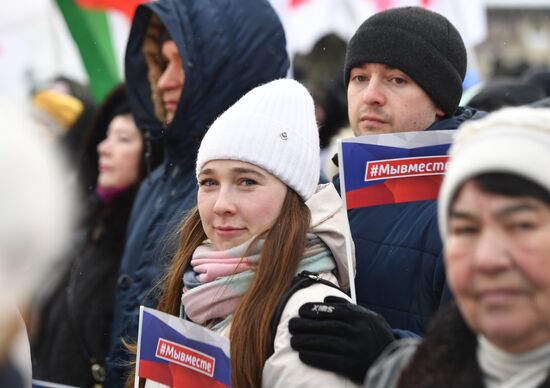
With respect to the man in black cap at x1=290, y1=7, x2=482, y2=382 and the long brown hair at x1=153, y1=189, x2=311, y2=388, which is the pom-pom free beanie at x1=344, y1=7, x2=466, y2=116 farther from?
the long brown hair at x1=153, y1=189, x2=311, y2=388

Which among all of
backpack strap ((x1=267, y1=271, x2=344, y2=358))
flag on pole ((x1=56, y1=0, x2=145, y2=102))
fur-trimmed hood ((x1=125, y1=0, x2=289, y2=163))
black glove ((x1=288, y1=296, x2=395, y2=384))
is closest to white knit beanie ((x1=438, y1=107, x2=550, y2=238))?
black glove ((x1=288, y1=296, x2=395, y2=384))

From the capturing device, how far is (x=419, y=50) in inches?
139

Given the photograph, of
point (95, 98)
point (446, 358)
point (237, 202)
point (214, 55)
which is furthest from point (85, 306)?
point (446, 358)

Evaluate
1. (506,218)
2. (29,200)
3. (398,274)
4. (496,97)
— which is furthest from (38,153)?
(496,97)

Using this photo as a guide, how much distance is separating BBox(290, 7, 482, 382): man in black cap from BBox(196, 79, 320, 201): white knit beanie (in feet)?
0.75

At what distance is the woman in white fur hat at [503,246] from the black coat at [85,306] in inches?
126

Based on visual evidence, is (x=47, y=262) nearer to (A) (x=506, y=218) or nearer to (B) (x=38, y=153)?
(B) (x=38, y=153)

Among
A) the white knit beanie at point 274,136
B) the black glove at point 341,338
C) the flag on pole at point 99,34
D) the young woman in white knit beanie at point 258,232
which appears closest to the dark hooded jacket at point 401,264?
the young woman in white knit beanie at point 258,232

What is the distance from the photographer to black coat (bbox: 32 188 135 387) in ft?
16.7

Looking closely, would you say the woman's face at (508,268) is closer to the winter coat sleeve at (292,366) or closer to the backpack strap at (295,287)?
the winter coat sleeve at (292,366)

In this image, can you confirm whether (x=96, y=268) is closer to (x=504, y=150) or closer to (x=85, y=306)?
(x=85, y=306)

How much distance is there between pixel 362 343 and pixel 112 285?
2636 millimetres

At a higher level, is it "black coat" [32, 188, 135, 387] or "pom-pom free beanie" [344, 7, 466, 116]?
"pom-pom free beanie" [344, 7, 466, 116]

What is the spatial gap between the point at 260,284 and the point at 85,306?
228cm
